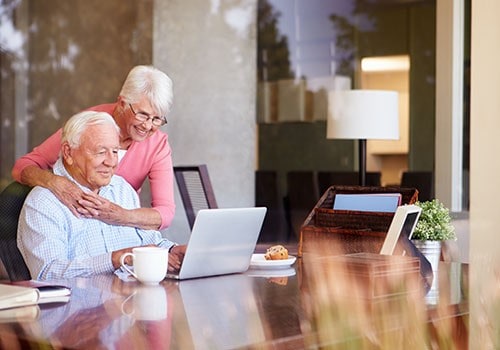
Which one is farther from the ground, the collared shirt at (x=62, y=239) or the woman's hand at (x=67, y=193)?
the woman's hand at (x=67, y=193)

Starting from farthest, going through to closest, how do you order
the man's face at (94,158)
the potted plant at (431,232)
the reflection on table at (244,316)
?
the man's face at (94,158)
the potted plant at (431,232)
the reflection on table at (244,316)

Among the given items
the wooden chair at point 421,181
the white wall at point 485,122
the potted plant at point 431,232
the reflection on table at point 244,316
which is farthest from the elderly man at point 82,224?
the wooden chair at point 421,181

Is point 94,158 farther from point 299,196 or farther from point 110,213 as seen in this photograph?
point 299,196

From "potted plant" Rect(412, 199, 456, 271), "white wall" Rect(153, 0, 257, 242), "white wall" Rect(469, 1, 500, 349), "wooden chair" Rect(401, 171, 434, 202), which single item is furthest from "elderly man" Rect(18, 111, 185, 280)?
"wooden chair" Rect(401, 171, 434, 202)

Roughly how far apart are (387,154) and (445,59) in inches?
27.0

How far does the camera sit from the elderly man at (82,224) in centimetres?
236

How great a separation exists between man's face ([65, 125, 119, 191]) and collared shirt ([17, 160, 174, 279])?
0.10 ft

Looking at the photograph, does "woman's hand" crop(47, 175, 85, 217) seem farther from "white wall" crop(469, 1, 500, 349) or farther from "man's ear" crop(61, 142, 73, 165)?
"white wall" crop(469, 1, 500, 349)

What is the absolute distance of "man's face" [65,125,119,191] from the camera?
2.62m

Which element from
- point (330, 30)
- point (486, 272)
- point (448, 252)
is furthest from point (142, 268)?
point (330, 30)

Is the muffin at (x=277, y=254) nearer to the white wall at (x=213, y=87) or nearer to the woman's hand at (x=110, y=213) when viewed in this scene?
the woman's hand at (x=110, y=213)

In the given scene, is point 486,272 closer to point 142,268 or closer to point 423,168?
point 142,268

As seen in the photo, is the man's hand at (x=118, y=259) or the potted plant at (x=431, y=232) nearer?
the man's hand at (x=118, y=259)

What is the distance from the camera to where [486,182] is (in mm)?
3270
